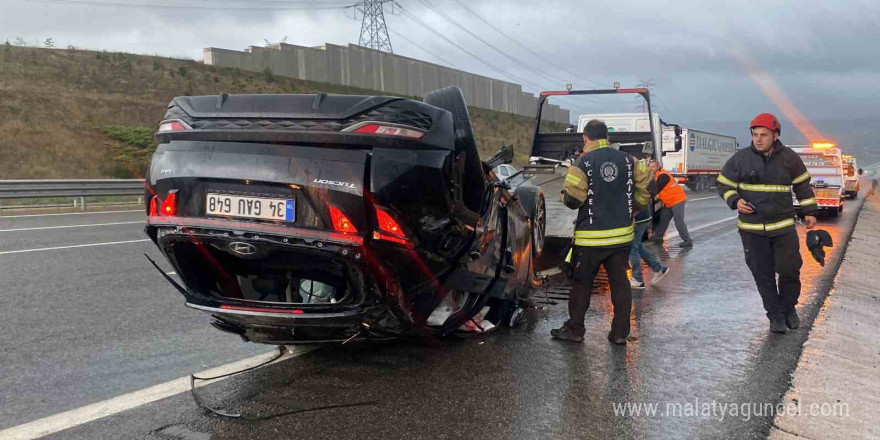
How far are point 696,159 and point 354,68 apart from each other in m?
22.4

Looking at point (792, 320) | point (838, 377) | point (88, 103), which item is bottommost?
point (838, 377)

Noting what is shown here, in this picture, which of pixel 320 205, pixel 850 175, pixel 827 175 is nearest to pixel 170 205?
pixel 320 205

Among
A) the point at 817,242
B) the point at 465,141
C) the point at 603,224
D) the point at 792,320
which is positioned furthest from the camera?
the point at 817,242

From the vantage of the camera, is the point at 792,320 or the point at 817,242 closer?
the point at 792,320

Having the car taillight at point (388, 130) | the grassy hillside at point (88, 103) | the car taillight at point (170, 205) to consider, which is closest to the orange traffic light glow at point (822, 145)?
the car taillight at point (388, 130)

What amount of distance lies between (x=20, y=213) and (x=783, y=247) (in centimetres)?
1561

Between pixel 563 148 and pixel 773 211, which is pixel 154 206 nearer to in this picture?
pixel 773 211

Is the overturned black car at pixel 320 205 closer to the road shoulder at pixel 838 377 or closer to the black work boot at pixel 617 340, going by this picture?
the black work boot at pixel 617 340

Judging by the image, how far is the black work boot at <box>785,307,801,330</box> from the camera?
194 inches

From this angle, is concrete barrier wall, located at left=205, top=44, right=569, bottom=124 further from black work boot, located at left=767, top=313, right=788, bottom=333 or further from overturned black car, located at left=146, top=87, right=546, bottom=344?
overturned black car, located at left=146, top=87, right=546, bottom=344

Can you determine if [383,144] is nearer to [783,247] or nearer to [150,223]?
[150,223]

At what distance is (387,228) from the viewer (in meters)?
2.99

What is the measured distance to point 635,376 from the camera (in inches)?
152

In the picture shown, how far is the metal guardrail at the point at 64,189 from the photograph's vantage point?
49.1 feet
